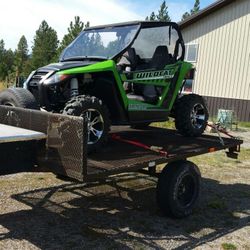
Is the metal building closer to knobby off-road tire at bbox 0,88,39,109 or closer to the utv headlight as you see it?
the utv headlight

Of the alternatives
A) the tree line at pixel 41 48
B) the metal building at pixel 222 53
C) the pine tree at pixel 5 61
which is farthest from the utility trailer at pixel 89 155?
the pine tree at pixel 5 61

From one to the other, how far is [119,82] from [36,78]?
1101 mm

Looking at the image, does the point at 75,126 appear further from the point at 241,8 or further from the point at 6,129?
the point at 241,8

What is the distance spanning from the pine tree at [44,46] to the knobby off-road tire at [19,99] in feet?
163

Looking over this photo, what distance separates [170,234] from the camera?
517 cm

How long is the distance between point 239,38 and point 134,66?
14.8m

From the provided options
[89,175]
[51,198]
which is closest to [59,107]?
[51,198]

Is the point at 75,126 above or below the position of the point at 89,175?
above

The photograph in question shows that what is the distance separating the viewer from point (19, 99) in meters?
5.30

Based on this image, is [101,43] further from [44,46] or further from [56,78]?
[44,46]

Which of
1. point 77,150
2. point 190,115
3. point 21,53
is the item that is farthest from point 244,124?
point 21,53

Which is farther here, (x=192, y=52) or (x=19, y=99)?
(x=192, y=52)

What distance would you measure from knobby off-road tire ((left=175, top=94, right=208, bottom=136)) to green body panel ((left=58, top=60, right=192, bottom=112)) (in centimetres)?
19

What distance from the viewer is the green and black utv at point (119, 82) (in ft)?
17.6
